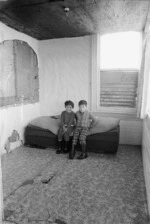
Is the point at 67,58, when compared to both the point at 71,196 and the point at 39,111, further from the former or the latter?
the point at 71,196

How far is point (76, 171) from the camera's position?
2.50 metres

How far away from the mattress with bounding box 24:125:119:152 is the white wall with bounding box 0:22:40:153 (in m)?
0.21

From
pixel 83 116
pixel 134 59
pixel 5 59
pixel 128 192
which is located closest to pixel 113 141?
pixel 83 116

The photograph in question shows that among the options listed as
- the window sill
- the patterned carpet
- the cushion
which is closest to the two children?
the cushion

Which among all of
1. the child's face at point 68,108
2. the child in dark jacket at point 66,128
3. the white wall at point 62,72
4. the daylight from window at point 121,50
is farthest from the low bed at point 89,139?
the daylight from window at point 121,50

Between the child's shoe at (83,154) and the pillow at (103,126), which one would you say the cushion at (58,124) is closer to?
the pillow at (103,126)

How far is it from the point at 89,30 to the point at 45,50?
42.0 inches

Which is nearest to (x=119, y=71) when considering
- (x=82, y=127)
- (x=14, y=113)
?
(x=82, y=127)

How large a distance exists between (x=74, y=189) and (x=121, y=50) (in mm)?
2597

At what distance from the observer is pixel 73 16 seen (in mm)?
2693

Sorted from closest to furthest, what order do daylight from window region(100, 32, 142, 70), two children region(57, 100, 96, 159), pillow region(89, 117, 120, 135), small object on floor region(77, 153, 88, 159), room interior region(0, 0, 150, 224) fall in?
room interior region(0, 0, 150, 224) → small object on floor region(77, 153, 88, 159) → two children region(57, 100, 96, 159) → pillow region(89, 117, 120, 135) → daylight from window region(100, 32, 142, 70)

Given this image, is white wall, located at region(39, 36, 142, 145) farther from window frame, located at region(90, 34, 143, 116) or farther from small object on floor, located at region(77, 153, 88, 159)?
small object on floor, located at region(77, 153, 88, 159)

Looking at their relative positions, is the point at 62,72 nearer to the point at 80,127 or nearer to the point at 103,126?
the point at 80,127

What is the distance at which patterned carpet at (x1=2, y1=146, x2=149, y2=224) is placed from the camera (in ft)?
5.40
